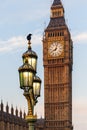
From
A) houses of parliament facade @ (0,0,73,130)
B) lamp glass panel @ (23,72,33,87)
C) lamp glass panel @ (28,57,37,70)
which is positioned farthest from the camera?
houses of parliament facade @ (0,0,73,130)

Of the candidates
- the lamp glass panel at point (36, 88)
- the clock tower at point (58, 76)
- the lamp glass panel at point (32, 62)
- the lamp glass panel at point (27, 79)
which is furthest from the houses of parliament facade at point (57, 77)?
the lamp glass panel at point (27, 79)

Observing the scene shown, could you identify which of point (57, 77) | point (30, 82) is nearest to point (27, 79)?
point (30, 82)

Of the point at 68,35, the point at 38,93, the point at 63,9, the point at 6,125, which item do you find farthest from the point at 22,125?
the point at 38,93

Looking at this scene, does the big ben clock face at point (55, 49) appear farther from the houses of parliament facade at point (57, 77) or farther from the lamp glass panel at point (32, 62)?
the lamp glass panel at point (32, 62)

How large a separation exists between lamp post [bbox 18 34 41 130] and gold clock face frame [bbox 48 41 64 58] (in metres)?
87.9

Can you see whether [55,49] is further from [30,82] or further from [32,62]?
[30,82]

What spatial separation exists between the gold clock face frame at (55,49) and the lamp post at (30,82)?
87.9 meters

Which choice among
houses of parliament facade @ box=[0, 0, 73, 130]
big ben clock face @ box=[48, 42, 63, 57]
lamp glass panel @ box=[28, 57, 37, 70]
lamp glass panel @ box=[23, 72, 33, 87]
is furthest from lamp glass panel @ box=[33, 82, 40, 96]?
big ben clock face @ box=[48, 42, 63, 57]

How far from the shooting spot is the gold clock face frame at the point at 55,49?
99.2m

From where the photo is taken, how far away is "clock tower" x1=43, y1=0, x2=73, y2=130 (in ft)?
316

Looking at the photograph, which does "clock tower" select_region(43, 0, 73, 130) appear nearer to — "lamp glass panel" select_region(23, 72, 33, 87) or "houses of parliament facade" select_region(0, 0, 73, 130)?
"houses of parliament facade" select_region(0, 0, 73, 130)

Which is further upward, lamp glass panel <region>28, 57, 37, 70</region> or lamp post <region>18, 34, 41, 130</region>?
lamp glass panel <region>28, 57, 37, 70</region>

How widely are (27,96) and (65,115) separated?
8612 cm

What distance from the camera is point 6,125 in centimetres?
8081
